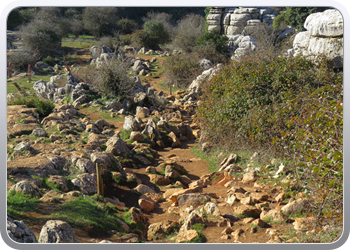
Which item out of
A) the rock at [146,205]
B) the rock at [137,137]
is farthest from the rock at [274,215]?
the rock at [137,137]

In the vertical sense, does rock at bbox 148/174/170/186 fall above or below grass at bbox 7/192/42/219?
below

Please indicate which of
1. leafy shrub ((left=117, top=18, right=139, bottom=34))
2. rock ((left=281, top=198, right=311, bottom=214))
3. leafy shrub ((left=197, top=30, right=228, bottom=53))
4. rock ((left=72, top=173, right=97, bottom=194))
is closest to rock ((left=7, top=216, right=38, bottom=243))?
rock ((left=72, top=173, right=97, bottom=194))

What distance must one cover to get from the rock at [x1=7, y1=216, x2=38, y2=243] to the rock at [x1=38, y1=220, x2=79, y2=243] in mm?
121

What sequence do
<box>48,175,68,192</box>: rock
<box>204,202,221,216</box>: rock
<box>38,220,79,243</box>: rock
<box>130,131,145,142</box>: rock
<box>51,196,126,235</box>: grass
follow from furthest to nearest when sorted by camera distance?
<box>130,131,145,142</box>: rock, <box>48,175,68,192</box>: rock, <box>204,202,221,216</box>: rock, <box>51,196,126,235</box>: grass, <box>38,220,79,243</box>: rock

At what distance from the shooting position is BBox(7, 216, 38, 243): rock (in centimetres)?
371

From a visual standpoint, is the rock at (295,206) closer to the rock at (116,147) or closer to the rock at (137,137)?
the rock at (116,147)

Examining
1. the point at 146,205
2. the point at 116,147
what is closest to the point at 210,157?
the point at 116,147

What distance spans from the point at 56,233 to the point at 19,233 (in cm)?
41

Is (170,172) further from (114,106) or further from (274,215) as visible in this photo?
(114,106)

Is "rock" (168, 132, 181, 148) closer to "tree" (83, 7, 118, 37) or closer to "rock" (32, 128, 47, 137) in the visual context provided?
"rock" (32, 128, 47, 137)

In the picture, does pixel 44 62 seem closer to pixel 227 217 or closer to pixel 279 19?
pixel 279 19

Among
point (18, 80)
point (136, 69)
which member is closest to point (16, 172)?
point (18, 80)

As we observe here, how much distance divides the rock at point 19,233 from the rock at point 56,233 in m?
0.12

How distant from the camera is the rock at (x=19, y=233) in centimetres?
371
